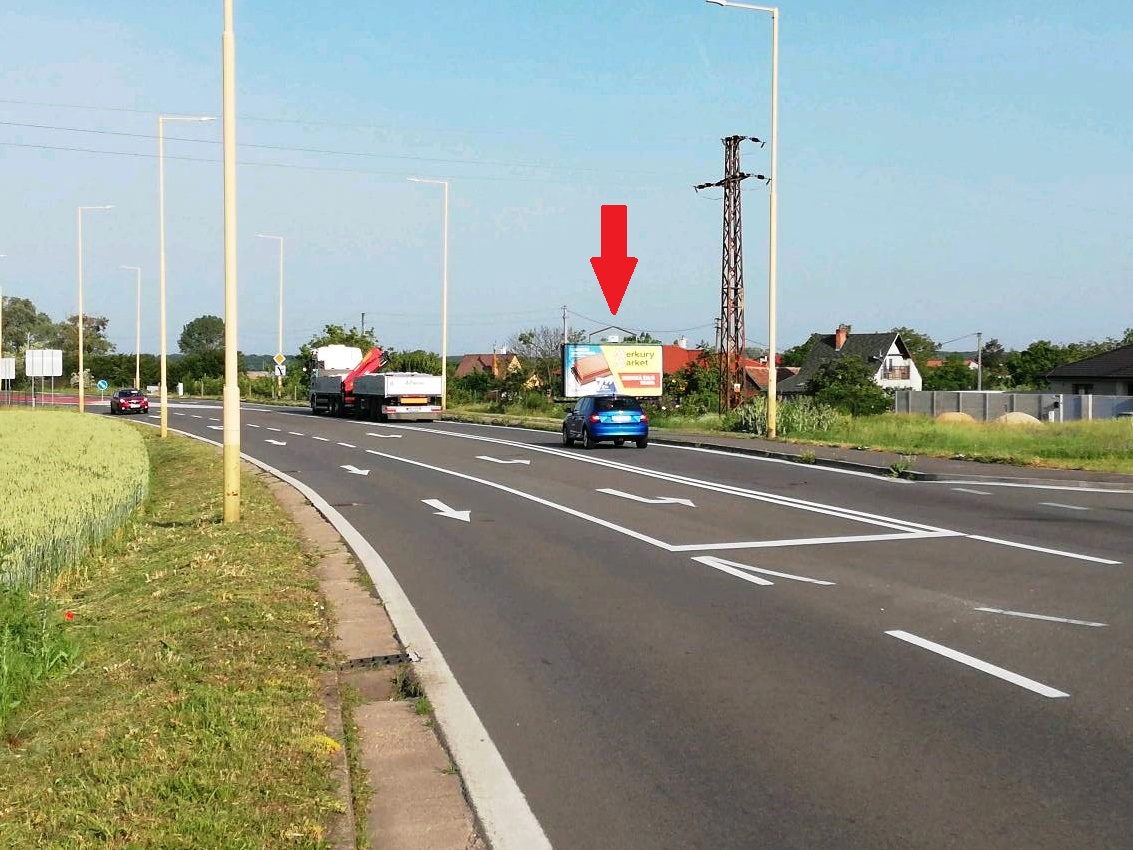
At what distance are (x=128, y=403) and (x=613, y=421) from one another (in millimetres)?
43436

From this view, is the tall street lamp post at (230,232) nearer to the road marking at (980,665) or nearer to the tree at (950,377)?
the road marking at (980,665)

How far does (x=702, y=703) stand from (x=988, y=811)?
2.09 m

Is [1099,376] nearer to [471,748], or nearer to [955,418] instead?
[955,418]

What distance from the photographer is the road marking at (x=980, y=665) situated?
7098 mm

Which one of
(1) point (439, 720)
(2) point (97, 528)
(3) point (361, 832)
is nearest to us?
(3) point (361, 832)

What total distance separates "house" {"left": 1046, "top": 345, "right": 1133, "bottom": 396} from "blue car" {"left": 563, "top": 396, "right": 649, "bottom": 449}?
44.1 metres

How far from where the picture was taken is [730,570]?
39.0 feet

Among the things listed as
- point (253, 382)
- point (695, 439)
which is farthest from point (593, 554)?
point (253, 382)

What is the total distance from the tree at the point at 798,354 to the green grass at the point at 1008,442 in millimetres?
98215

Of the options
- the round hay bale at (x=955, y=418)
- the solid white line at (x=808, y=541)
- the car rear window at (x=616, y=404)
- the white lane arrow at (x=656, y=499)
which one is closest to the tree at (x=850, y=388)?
the round hay bale at (x=955, y=418)

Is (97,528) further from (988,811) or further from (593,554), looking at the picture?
(988,811)

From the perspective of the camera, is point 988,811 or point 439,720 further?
point 439,720

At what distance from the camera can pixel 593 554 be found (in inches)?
519

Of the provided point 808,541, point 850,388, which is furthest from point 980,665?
point 850,388
